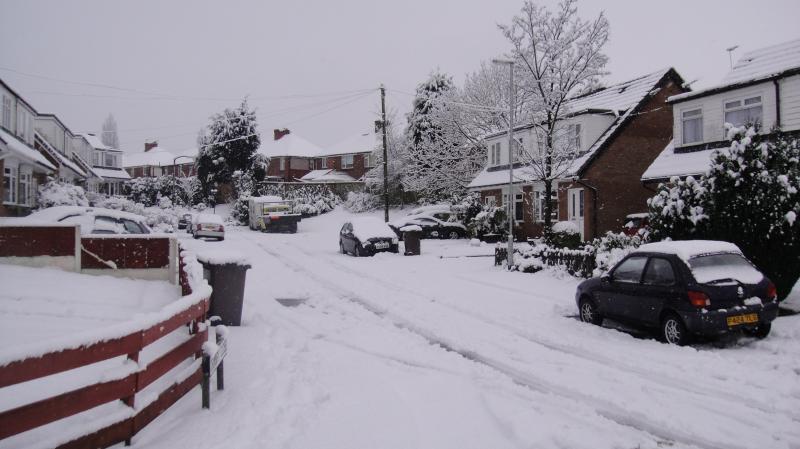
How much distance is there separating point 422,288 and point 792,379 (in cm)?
861

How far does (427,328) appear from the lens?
953 cm

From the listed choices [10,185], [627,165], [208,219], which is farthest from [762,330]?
[208,219]

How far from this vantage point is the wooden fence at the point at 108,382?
3393 mm

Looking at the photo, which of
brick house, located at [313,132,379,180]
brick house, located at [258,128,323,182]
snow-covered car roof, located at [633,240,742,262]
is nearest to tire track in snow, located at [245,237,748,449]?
snow-covered car roof, located at [633,240,742,262]

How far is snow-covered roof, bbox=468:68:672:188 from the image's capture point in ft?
83.0

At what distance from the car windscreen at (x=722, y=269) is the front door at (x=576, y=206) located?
1759 cm

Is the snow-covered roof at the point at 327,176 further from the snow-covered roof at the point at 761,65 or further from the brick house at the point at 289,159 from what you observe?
the snow-covered roof at the point at 761,65

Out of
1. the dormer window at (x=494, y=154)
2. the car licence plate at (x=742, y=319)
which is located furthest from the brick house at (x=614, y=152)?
the car licence plate at (x=742, y=319)

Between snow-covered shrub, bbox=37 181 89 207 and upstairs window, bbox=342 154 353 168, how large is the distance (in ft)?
123

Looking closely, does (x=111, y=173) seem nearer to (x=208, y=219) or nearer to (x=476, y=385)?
(x=208, y=219)

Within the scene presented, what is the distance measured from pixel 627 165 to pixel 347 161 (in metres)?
40.9

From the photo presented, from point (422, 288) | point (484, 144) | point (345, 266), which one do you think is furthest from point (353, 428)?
point (484, 144)

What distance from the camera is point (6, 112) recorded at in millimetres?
23344

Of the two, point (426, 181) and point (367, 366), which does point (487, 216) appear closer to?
point (426, 181)
